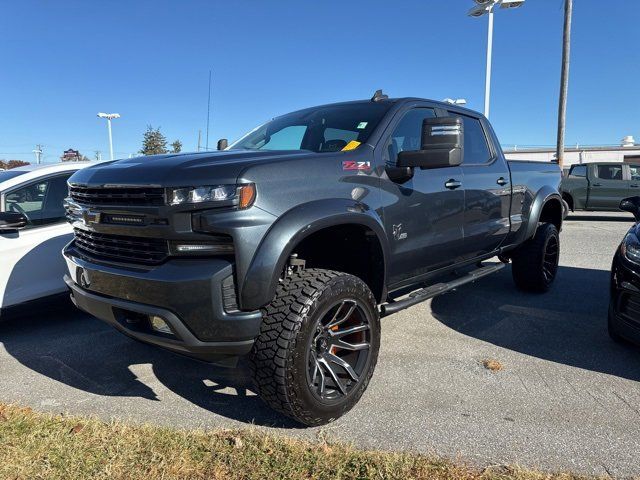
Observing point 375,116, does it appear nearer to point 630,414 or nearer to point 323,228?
point 323,228

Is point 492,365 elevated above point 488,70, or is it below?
below

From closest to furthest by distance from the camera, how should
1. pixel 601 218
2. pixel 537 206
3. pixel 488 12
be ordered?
pixel 537 206
pixel 601 218
pixel 488 12

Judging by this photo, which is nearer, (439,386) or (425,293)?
(439,386)

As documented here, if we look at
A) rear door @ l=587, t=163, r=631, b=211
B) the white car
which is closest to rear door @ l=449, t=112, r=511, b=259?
the white car

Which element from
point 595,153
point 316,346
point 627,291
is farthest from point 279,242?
point 595,153

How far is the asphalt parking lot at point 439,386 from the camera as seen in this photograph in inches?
104

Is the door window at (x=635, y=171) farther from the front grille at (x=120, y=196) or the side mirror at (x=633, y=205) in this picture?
the front grille at (x=120, y=196)

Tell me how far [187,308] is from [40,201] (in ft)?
9.89

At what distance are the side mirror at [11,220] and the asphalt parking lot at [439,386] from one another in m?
0.78

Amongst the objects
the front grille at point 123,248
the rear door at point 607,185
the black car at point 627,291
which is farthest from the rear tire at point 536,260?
the rear door at point 607,185

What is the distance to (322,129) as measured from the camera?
3.69 meters

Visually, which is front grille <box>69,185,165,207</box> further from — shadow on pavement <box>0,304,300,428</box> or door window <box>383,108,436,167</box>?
door window <box>383,108,436,167</box>

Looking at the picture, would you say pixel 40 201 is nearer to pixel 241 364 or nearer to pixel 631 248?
pixel 241 364

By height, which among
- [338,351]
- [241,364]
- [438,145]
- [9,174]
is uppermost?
[438,145]
